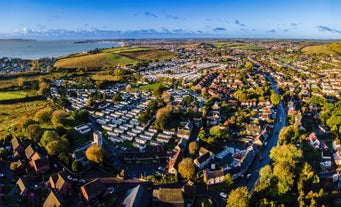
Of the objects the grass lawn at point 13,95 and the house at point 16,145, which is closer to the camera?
the house at point 16,145

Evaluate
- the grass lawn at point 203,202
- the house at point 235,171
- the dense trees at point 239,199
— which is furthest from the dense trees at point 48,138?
the dense trees at point 239,199

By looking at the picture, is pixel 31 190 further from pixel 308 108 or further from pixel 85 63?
pixel 85 63

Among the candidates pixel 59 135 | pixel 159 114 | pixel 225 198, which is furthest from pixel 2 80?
pixel 225 198

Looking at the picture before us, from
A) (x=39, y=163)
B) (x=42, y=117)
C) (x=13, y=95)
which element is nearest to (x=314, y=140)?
(x=39, y=163)

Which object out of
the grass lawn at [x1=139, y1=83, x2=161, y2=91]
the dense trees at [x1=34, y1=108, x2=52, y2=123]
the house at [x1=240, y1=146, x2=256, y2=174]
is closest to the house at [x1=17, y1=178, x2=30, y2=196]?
the dense trees at [x1=34, y1=108, x2=52, y2=123]

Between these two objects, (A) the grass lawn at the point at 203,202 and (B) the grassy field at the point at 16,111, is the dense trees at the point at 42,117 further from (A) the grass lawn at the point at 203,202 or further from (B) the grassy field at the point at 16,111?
(A) the grass lawn at the point at 203,202

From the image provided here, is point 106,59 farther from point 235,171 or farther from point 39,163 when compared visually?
point 235,171
